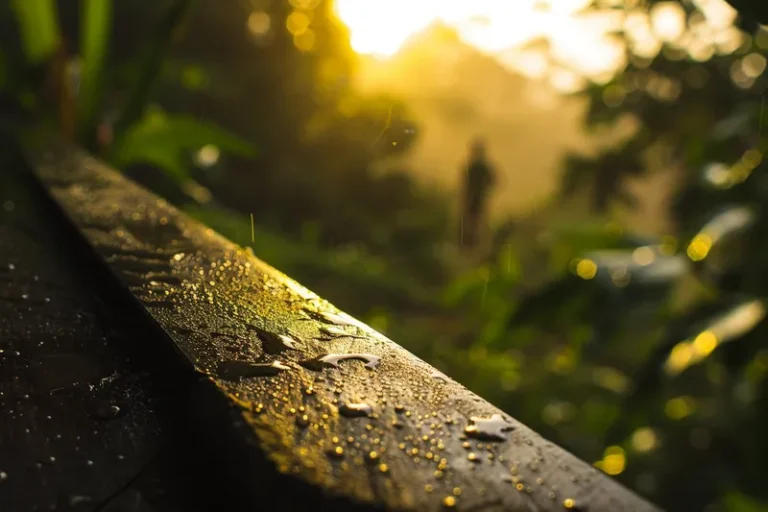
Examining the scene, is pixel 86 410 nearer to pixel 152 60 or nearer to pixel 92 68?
pixel 152 60

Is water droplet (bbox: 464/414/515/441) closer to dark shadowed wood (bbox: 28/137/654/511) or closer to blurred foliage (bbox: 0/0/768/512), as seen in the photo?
dark shadowed wood (bbox: 28/137/654/511)

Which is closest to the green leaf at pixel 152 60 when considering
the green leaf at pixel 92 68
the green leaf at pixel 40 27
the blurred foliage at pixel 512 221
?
the blurred foliage at pixel 512 221

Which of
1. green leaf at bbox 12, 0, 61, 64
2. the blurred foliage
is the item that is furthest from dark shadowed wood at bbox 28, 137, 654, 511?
green leaf at bbox 12, 0, 61, 64

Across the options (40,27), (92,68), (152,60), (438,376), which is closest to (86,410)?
(438,376)

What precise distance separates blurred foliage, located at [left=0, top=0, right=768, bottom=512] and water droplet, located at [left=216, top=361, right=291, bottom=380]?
0.62 meters

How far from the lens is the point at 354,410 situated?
0.41 metres

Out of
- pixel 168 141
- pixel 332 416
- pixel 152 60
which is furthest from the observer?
pixel 168 141

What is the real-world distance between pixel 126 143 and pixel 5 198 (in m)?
0.97

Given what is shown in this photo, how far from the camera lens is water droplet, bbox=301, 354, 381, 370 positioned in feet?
1.55

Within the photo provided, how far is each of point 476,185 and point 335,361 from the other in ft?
5.38

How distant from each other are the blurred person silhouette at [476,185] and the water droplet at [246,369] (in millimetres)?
1668

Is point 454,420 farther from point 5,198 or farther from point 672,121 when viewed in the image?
point 672,121

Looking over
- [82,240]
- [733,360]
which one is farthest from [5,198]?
[733,360]

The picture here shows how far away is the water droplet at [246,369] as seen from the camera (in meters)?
0.43
